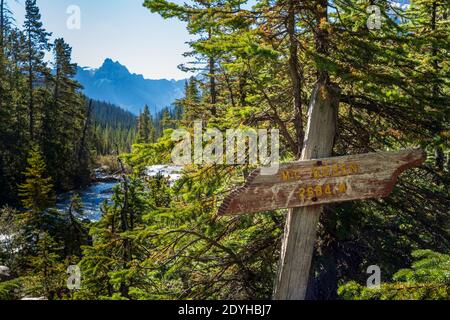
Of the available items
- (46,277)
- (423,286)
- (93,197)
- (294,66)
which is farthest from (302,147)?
(93,197)

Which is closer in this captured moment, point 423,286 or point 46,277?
point 423,286

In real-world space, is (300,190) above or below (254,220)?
above

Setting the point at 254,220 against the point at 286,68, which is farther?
the point at 254,220

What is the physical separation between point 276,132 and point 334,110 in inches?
→ 32.6

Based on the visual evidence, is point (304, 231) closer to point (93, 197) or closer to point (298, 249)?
point (298, 249)

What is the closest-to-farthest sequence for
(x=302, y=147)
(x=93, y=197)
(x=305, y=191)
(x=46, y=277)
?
1. (x=305, y=191)
2. (x=302, y=147)
3. (x=46, y=277)
4. (x=93, y=197)

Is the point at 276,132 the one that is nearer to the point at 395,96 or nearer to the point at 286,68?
the point at 286,68

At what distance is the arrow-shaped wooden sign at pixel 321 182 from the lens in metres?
3.54

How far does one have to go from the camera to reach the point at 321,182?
3.70 meters

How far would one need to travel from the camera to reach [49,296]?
299 inches

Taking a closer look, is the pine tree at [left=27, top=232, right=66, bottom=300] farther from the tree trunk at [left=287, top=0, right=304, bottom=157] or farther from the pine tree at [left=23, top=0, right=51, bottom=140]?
the pine tree at [left=23, top=0, right=51, bottom=140]

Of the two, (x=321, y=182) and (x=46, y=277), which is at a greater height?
(x=321, y=182)
